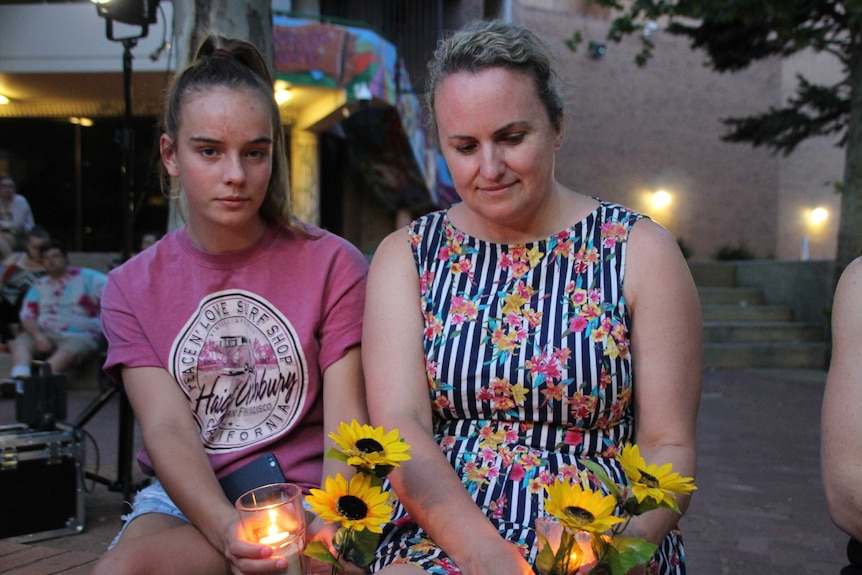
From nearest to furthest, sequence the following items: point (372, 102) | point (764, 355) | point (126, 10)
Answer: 1. point (126, 10)
2. point (764, 355)
3. point (372, 102)

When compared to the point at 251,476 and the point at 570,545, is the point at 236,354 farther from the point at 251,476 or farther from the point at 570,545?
the point at 570,545

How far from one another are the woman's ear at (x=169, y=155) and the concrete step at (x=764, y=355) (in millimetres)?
8932

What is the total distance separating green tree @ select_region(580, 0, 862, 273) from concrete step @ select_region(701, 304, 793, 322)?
5.88 feet

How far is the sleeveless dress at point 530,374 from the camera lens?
6.12 ft

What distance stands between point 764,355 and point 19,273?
864 centimetres

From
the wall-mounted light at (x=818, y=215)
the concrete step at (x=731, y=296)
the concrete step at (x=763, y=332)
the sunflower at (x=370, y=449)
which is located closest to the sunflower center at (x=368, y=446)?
the sunflower at (x=370, y=449)

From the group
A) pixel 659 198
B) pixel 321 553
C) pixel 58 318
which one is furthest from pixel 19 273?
pixel 659 198

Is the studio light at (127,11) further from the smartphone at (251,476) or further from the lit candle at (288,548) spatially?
the lit candle at (288,548)

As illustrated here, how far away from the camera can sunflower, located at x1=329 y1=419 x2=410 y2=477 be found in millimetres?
1388

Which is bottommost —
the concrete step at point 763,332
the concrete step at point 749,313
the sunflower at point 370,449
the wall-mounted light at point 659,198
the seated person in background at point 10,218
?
the concrete step at point 763,332

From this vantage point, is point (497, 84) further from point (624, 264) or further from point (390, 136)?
point (390, 136)

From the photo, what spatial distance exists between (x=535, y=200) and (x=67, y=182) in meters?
13.3

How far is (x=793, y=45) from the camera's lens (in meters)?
9.85

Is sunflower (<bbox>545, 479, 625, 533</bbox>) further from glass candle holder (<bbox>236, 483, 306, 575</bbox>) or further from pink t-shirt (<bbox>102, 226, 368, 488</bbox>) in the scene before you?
pink t-shirt (<bbox>102, 226, 368, 488</bbox>)
